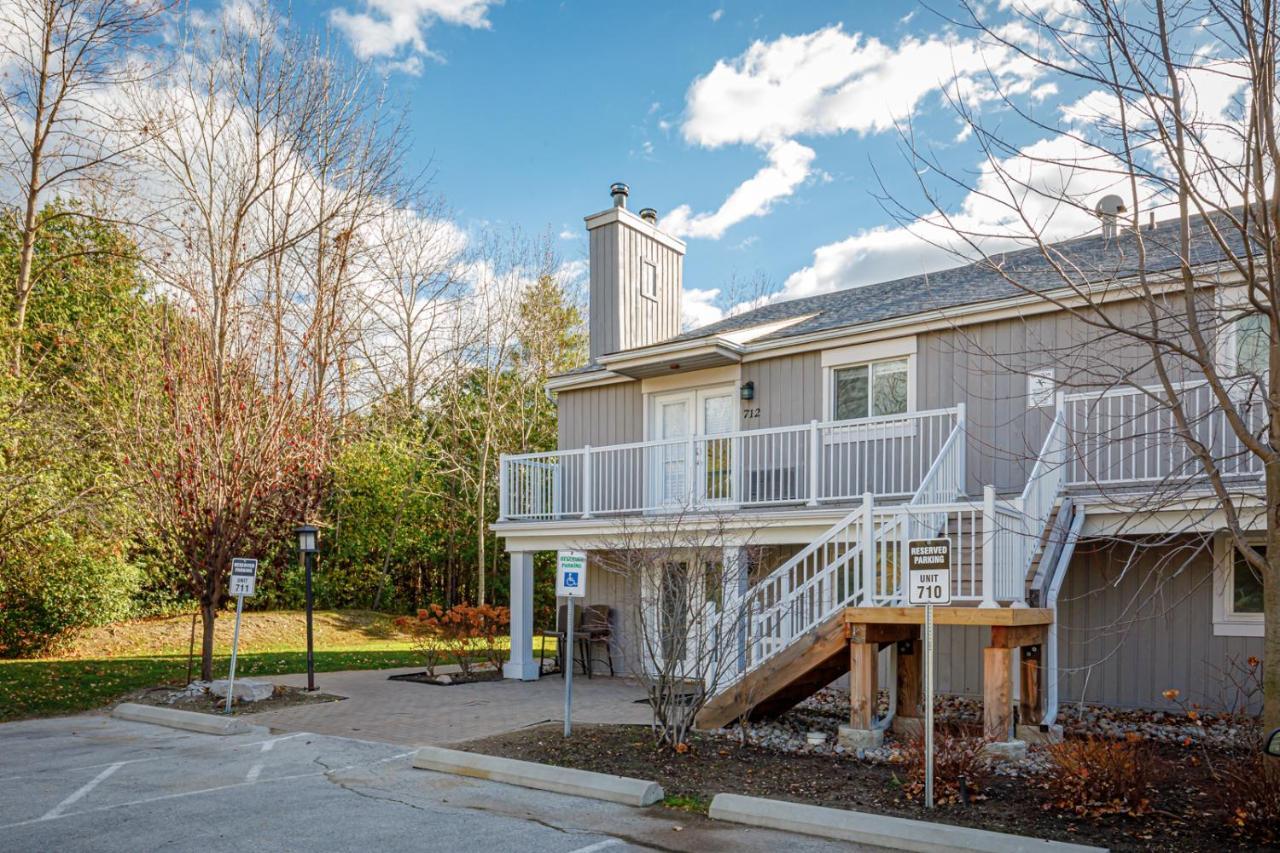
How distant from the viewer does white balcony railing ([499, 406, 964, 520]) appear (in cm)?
1162

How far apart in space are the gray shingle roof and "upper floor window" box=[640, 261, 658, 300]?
1480mm

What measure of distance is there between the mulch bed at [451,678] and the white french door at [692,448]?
3.75 meters

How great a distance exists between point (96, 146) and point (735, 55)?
13095 millimetres

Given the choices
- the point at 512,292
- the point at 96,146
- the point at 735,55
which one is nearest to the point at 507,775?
the point at 735,55

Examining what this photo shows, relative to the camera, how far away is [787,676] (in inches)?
352

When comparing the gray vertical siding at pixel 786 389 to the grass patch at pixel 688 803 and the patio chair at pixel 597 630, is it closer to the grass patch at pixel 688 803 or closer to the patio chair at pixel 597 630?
the patio chair at pixel 597 630

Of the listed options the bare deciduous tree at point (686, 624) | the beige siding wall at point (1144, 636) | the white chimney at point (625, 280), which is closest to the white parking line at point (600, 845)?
the bare deciduous tree at point (686, 624)

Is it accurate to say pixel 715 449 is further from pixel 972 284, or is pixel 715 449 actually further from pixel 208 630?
pixel 208 630

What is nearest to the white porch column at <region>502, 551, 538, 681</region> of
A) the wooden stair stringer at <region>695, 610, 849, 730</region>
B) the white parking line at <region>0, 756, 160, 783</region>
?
the wooden stair stringer at <region>695, 610, 849, 730</region>

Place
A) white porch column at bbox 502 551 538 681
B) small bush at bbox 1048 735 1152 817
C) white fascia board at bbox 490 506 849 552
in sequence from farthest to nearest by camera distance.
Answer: white porch column at bbox 502 551 538 681, white fascia board at bbox 490 506 849 552, small bush at bbox 1048 735 1152 817

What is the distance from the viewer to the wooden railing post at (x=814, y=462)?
1155 centimetres

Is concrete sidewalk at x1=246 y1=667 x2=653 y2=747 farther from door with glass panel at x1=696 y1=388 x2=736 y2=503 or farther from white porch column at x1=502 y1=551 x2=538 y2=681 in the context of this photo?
door with glass panel at x1=696 y1=388 x2=736 y2=503

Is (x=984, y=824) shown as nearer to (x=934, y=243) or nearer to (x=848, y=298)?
(x=934, y=243)

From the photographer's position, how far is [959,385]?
469 inches
